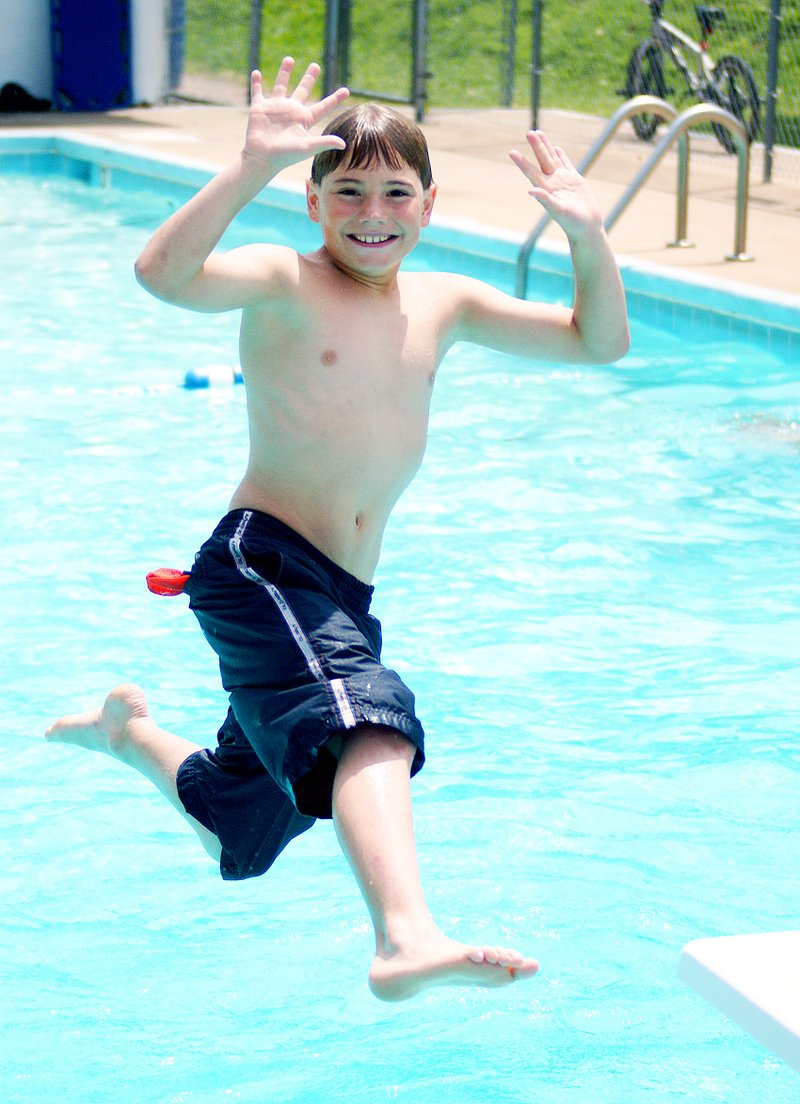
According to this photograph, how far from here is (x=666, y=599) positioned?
17.9 feet

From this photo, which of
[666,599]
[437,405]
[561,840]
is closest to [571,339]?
[561,840]

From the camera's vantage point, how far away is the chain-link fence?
14.9 metres

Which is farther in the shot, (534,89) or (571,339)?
(534,89)

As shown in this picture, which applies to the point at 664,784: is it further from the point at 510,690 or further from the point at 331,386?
the point at 331,386

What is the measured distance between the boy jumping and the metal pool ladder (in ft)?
17.1

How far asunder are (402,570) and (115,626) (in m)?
1.09

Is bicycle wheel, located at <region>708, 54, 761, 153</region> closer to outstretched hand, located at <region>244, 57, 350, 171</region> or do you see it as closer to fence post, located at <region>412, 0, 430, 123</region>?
fence post, located at <region>412, 0, 430, 123</region>

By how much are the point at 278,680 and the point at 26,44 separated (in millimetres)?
15442

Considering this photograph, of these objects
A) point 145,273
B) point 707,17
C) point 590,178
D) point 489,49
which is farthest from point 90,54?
point 145,273

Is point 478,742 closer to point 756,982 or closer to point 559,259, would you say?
point 756,982

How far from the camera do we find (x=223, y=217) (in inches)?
108

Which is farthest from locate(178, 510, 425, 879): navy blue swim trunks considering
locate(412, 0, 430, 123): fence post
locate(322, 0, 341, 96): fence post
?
locate(322, 0, 341, 96): fence post

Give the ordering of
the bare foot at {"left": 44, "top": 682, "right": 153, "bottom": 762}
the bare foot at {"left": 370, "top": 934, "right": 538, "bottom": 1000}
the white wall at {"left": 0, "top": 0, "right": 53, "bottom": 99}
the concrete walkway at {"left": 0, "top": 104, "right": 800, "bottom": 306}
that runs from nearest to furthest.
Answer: the bare foot at {"left": 370, "top": 934, "right": 538, "bottom": 1000}, the bare foot at {"left": 44, "top": 682, "right": 153, "bottom": 762}, the concrete walkway at {"left": 0, "top": 104, "right": 800, "bottom": 306}, the white wall at {"left": 0, "top": 0, "right": 53, "bottom": 99}

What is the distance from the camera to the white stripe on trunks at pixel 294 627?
2.67m
